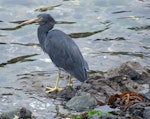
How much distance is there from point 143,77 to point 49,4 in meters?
5.57

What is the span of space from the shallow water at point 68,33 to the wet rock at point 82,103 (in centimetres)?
39

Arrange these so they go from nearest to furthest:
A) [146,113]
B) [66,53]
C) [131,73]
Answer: [146,113], [131,73], [66,53]

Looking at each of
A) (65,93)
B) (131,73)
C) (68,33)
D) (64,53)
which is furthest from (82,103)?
(68,33)

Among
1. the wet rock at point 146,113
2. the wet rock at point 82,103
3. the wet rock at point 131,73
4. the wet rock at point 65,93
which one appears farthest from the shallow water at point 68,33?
the wet rock at point 146,113

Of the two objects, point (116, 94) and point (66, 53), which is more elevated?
point (66, 53)

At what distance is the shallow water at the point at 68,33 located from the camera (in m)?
9.64

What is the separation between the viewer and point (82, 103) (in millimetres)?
8383

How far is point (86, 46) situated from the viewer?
39.0 feet

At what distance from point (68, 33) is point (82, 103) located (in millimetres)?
4443

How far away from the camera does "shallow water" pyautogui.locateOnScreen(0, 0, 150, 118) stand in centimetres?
964

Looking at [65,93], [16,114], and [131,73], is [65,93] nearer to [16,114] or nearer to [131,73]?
[131,73]

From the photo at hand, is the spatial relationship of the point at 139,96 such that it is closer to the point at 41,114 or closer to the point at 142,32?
the point at 41,114

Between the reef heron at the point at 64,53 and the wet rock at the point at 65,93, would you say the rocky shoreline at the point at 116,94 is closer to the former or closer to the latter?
the wet rock at the point at 65,93

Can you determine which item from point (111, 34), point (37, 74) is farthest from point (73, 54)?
point (111, 34)
